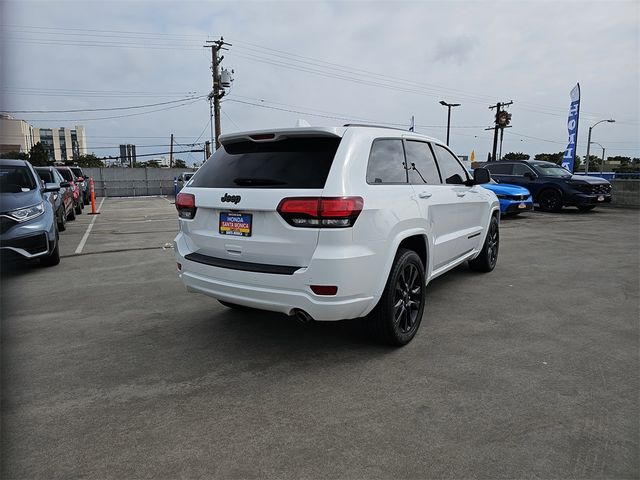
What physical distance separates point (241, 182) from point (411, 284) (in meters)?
1.66

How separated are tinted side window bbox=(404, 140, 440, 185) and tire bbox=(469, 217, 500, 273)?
6.71 feet

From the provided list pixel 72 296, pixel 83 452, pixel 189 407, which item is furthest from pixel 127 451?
pixel 72 296

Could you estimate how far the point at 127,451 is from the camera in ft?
7.87

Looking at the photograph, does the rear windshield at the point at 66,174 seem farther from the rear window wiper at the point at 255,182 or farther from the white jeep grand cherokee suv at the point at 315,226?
the rear window wiper at the point at 255,182

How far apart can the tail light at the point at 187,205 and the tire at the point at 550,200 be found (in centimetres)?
1480

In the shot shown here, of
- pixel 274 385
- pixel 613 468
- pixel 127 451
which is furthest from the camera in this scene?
pixel 274 385

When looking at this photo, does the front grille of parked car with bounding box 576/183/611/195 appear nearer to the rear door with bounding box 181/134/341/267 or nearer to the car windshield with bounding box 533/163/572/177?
the car windshield with bounding box 533/163/572/177

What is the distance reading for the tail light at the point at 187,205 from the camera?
3.68 meters

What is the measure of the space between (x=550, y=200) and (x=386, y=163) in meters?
14.0

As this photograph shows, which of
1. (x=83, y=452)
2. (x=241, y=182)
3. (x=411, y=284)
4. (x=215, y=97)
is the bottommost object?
(x=83, y=452)

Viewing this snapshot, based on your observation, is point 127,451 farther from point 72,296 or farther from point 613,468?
point 72,296

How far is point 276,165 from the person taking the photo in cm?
334

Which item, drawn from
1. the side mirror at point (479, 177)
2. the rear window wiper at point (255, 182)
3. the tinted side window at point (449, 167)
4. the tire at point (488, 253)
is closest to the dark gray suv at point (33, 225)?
the rear window wiper at point (255, 182)

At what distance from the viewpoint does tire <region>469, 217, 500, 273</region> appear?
6223 millimetres
